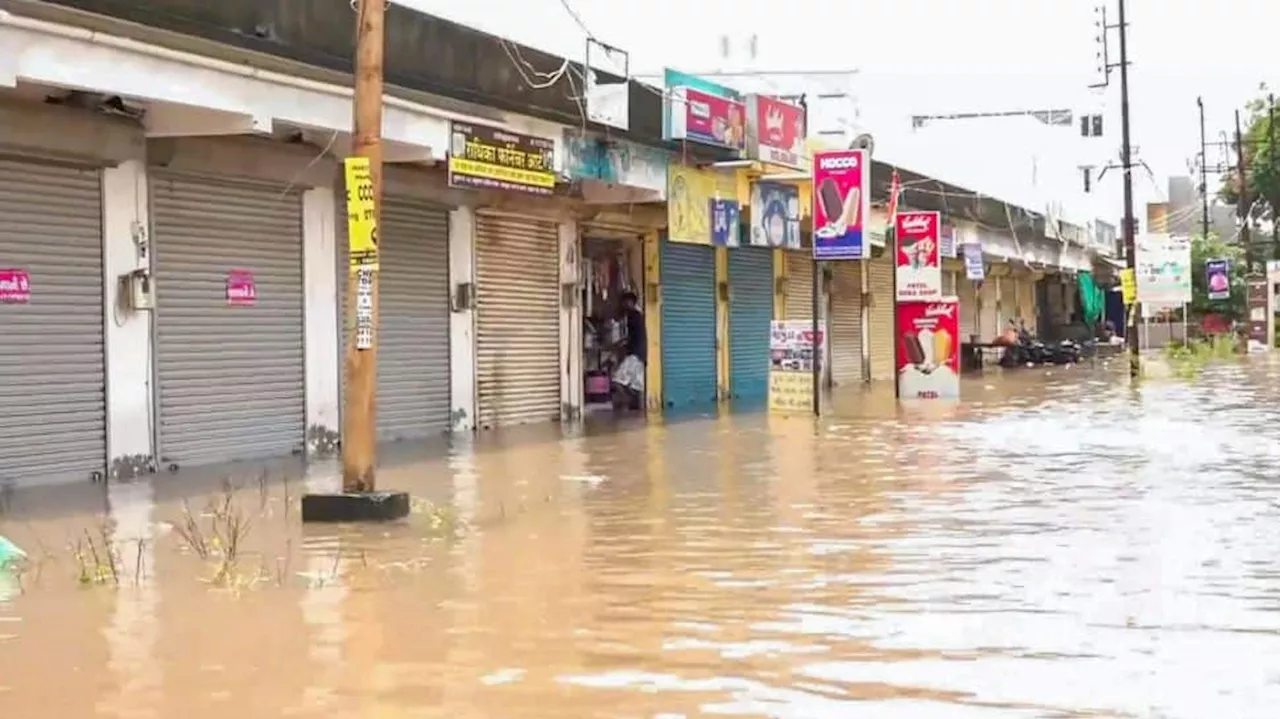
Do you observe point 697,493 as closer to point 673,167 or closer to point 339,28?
point 339,28

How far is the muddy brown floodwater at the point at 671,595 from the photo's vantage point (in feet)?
18.8

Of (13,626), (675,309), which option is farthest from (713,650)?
(675,309)

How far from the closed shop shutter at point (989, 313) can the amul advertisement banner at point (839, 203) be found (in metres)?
26.2

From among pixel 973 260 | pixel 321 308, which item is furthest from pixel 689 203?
pixel 973 260

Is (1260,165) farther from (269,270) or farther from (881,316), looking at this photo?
(269,270)

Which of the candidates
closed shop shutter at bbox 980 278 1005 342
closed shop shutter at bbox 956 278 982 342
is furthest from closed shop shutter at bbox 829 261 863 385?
closed shop shutter at bbox 980 278 1005 342

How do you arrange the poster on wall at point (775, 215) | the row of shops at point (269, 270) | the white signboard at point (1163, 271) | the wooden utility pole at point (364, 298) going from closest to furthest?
the wooden utility pole at point (364, 298) → the row of shops at point (269, 270) → the poster on wall at point (775, 215) → the white signboard at point (1163, 271)

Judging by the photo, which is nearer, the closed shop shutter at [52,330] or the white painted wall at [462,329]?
the closed shop shutter at [52,330]

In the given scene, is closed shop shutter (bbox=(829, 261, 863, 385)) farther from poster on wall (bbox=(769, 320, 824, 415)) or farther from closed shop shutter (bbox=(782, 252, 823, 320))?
poster on wall (bbox=(769, 320, 824, 415))

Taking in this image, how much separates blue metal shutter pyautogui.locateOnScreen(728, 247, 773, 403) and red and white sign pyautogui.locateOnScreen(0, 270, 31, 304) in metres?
16.0

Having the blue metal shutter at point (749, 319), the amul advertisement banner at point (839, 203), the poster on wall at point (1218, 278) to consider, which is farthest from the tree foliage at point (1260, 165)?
the amul advertisement banner at point (839, 203)

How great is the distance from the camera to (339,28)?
48.6ft

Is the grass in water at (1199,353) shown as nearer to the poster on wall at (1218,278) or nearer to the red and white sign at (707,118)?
the poster on wall at (1218,278)

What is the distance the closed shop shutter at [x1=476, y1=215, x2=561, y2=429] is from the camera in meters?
20.3
